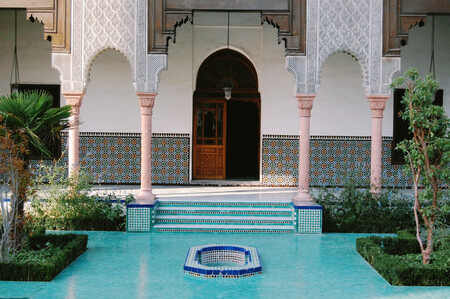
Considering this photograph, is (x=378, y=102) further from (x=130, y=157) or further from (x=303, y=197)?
(x=130, y=157)

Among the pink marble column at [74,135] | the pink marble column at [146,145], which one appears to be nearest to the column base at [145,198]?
the pink marble column at [146,145]

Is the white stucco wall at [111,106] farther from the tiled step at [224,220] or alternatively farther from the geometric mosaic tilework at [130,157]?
the tiled step at [224,220]

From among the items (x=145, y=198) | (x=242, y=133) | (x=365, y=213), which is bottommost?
(x=365, y=213)

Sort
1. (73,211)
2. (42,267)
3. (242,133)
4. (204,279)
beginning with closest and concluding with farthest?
1. (42,267)
2. (204,279)
3. (73,211)
4. (242,133)

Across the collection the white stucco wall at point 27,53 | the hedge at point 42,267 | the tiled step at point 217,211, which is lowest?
the hedge at point 42,267

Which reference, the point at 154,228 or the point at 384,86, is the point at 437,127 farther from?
the point at 154,228

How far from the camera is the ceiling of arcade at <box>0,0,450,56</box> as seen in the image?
11.4 metres

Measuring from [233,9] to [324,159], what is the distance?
15.4 ft

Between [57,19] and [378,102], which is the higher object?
[57,19]

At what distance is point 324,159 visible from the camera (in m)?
14.3

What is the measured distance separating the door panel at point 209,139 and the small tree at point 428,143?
22.5ft

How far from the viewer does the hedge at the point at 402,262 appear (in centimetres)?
762

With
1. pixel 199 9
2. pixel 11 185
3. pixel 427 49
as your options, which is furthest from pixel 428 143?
pixel 427 49

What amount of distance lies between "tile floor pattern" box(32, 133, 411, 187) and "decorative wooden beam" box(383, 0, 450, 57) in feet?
11.0
